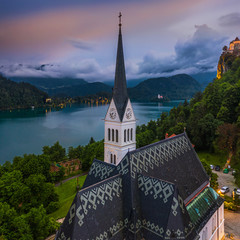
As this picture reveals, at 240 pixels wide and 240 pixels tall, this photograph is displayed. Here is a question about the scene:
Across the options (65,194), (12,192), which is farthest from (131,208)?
(65,194)

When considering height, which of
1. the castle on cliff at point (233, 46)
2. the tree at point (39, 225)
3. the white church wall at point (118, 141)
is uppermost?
the castle on cliff at point (233, 46)

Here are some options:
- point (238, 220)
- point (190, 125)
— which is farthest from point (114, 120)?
point (190, 125)

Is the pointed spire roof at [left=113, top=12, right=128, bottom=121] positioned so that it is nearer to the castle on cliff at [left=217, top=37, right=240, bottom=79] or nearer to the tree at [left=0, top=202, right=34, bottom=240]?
the tree at [left=0, top=202, right=34, bottom=240]

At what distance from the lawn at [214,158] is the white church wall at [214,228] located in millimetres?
19487

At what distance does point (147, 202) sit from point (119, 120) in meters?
10.4

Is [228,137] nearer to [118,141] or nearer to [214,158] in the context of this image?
[214,158]

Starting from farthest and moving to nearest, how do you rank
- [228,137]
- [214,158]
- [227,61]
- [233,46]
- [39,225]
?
1. [233,46]
2. [227,61]
3. [214,158]
4. [228,137]
5. [39,225]

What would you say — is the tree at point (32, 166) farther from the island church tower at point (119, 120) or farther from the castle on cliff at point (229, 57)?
the castle on cliff at point (229, 57)

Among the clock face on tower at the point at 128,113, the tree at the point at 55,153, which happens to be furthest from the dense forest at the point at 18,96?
the clock face on tower at the point at 128,113

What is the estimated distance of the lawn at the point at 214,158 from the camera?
128 feet

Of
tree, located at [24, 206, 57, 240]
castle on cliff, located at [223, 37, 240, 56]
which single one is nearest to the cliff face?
castle on cliff, located at [223, 37, 240, 56]

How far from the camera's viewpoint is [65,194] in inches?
1282

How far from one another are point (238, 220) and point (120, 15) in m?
24.9

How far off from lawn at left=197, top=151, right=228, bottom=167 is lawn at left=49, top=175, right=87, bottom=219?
23.7 metres
